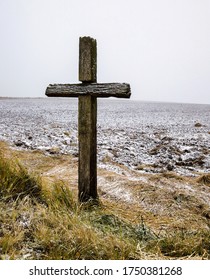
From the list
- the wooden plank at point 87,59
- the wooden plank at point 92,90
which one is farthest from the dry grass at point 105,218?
the wooden plank at point 87,59

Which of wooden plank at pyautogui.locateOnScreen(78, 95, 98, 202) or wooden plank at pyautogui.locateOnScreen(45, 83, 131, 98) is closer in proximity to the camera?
wooden plank at pyautogui.locateOnScreen(45, 83, 131, 98)

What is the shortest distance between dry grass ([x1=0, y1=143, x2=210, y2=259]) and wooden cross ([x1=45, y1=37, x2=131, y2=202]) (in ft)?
1.03

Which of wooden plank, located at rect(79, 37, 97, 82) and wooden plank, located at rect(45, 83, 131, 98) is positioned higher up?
wooden plank, located at rect(79, 37, 97, 82)

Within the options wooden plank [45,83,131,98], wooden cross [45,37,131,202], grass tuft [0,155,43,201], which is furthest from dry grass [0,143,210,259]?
wooden plank [45,83,131,98]

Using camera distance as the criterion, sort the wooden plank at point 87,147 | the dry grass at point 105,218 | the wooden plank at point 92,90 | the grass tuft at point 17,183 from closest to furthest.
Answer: the dry grass at point 105,218 → the grass tuft at point 17,183 → the wooden plank at point 92,90 → the wooden plank at point 87,147

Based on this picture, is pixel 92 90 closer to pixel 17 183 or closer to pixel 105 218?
pixel 17 183

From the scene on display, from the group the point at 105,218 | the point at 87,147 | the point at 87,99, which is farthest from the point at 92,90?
the point at 105,218

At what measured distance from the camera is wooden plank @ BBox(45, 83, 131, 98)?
11.1ft

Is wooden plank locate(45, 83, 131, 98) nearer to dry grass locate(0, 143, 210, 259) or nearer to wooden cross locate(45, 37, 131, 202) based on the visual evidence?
wooden cross locate(45, 37, 131, 202)

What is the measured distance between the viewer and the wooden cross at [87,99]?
11.8 feet

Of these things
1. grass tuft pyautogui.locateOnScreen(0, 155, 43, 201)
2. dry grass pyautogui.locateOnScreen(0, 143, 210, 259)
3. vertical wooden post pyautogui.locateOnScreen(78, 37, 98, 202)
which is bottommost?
dry grass pyautogui.locateOnScreen(0, 143, 210, 259)

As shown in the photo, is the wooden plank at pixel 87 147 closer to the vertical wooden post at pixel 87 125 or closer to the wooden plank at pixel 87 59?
the vertical wooden post at pixel 87 125
